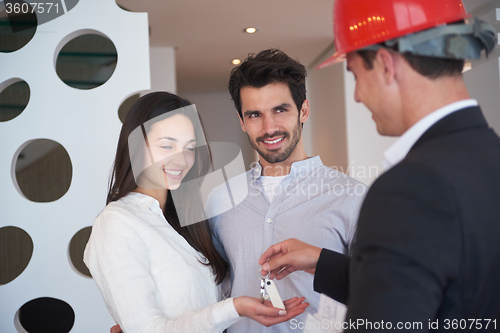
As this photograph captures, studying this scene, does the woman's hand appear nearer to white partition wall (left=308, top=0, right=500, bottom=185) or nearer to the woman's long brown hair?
the woman's long brown hair

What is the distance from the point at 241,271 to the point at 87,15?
1504 millimetres

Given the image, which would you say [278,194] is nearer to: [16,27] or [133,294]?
[133,294]

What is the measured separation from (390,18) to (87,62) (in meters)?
2.46

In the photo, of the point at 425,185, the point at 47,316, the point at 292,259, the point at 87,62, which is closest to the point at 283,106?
the point at 292,259

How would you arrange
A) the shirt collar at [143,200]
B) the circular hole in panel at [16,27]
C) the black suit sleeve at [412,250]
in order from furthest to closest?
the circular hole in panel at [16,27], the shirt collar at [143,200], the black suit sleeve at [412,250]

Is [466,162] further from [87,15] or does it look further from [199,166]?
[87,15]

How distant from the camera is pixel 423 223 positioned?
57cm

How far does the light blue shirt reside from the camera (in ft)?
4.92

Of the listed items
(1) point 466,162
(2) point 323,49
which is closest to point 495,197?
(1) point 466,162

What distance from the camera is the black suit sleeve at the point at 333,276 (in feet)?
3.15

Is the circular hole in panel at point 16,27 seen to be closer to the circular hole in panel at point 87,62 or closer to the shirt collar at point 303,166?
the circular hole in panel at point 87,62

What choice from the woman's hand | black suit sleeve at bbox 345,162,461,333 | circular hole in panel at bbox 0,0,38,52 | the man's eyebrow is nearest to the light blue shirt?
the man's eyebrow

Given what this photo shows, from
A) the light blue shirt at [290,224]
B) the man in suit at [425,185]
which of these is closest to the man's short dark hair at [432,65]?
the man in suit at [425,185]

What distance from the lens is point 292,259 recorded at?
1132 millimetres
